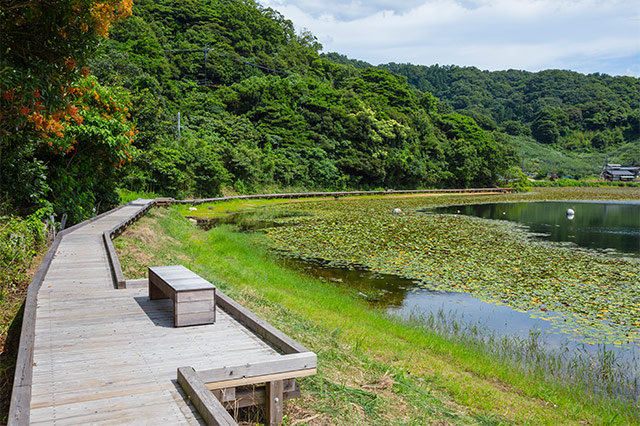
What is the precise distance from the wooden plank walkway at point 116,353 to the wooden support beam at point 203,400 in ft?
0.25

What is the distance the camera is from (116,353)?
4875 mm

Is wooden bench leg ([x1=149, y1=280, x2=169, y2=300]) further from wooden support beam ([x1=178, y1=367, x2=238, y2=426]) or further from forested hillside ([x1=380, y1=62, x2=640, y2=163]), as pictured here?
forested hillside ([x1=380, y1=62, x2=640, y2=163])

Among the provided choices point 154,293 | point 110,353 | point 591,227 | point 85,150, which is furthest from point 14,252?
point 591,227

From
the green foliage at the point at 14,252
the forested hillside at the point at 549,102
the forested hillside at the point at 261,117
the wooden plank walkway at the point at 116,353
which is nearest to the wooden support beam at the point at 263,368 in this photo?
the wooden plank walkway at the point at 116,353

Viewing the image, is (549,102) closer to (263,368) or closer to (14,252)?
(14,252)

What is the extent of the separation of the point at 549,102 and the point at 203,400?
146203mm

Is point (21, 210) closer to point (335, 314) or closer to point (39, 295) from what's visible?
point (39, 295)

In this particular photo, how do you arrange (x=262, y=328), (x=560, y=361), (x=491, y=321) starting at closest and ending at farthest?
(x=262, y=328) < (x=560, y=361) < (x=491, y=321)

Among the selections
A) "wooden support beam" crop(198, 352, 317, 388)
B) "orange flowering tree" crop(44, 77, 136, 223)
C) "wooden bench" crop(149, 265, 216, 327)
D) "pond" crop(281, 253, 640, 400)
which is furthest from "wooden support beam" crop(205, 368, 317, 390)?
"orange flowering tree" crop(44, 77, 136, 223)


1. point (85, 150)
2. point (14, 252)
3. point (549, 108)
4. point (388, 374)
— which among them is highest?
point (549, 108)

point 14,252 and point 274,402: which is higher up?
point 14,252

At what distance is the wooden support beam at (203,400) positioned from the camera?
3432 millimetres

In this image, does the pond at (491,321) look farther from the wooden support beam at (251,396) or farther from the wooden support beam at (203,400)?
the wooden support beam at (203,400)

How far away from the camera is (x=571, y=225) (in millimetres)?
25125
